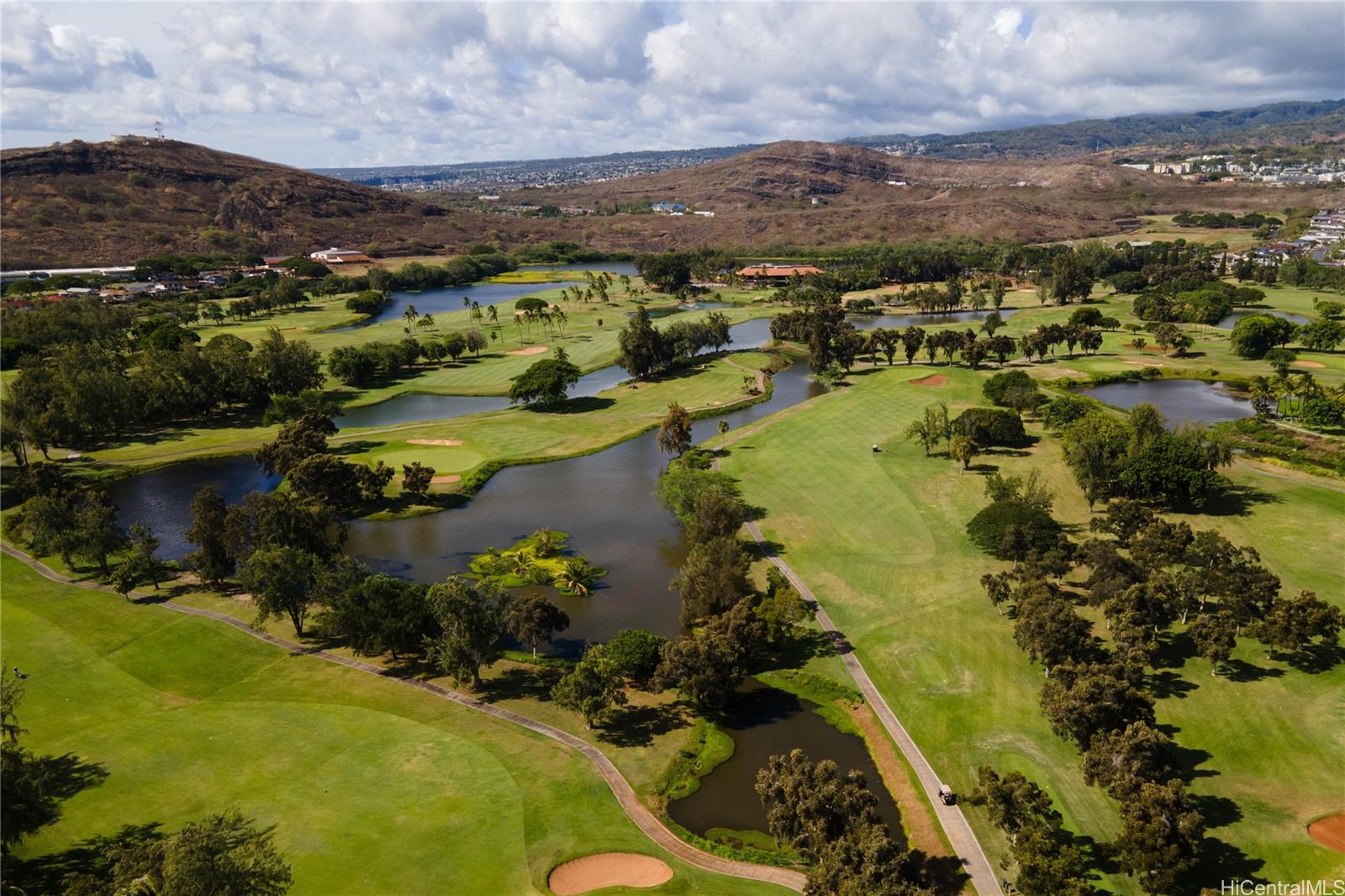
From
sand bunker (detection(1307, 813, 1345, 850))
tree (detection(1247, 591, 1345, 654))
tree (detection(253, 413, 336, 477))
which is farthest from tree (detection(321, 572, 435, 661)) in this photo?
tree (detection(1247, 591, 1345, 654))

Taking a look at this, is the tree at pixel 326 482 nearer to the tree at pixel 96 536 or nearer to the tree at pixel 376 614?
the tree at pixel 96 536

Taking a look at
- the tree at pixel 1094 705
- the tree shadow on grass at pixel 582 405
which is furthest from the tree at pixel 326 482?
the tree at pixel 1094 705

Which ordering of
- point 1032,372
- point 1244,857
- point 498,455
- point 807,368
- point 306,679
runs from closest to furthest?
point 1244,857 < point 306,679 < point 498,455 < point 1032,372 < point 807,368

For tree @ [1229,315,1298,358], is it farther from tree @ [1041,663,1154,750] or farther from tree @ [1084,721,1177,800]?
tree @ [1084,721,1177,800]

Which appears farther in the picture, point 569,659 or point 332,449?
point 332,449

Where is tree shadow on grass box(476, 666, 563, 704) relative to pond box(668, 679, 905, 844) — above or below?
above

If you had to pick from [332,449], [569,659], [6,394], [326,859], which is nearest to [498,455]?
[332,449]

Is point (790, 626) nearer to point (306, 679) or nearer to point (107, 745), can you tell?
point (306, 679)
